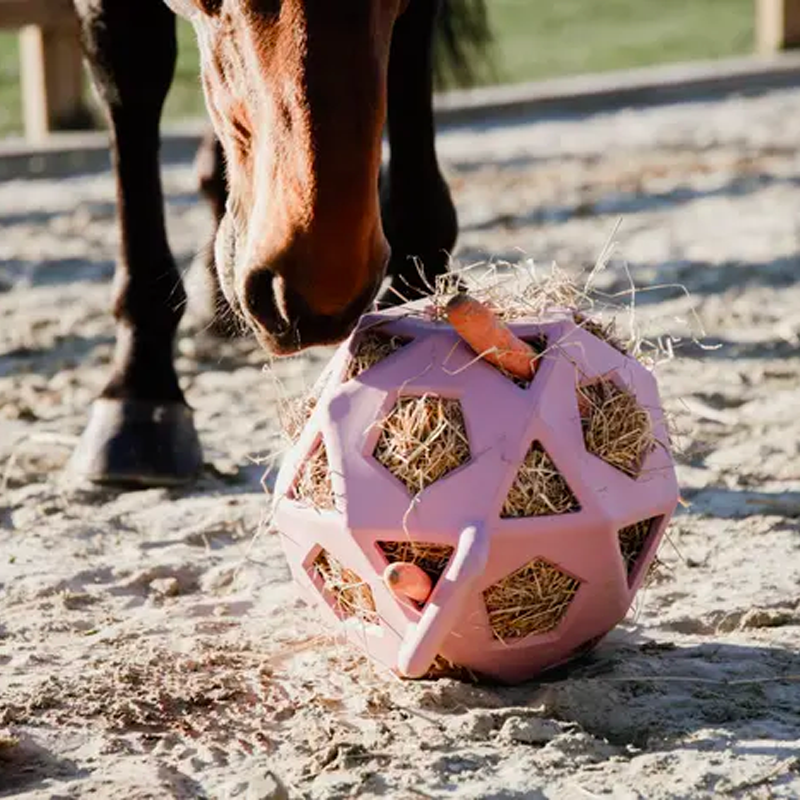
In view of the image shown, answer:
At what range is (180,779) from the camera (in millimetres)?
2045

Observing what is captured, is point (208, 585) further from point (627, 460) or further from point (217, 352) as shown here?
point (217, 352)

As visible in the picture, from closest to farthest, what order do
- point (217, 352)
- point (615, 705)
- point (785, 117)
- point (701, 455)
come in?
point (615, 705), point (701, 455), point (217, 352), point (785, 117)

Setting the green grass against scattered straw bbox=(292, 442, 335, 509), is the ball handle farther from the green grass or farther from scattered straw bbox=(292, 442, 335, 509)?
the green grass

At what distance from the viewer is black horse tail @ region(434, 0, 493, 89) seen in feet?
17.8

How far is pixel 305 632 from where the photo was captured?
259cm

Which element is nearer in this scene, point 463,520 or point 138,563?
point 463,520

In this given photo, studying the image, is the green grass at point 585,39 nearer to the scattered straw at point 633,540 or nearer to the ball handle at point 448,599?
the scattered straw at point 633,540

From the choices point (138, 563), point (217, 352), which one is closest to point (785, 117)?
point (217, 352)

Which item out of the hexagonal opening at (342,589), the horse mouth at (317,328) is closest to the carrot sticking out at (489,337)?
the horse mouth at (317,328)

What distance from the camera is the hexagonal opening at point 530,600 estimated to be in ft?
7.23

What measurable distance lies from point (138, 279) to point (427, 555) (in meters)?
1.66

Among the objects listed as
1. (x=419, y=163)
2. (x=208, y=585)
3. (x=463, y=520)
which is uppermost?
(x=419, y=163)

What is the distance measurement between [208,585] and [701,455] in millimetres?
1157

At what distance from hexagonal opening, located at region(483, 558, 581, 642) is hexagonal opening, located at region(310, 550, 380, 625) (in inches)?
6.3
